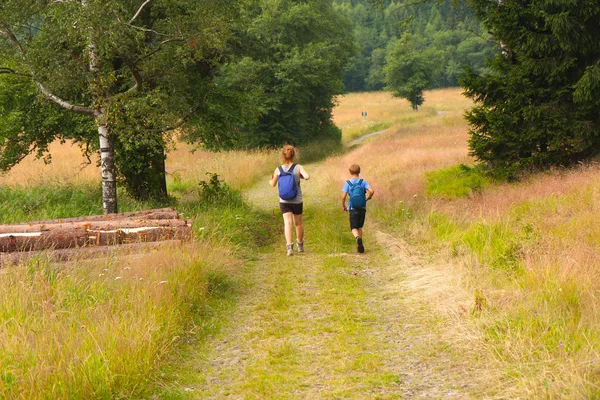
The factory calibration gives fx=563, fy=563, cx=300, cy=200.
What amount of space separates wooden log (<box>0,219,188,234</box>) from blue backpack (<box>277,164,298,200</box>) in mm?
1949

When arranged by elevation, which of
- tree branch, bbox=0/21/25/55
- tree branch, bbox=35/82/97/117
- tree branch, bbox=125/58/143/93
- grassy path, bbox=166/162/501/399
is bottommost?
grassy path, bbox=166/162/501/399

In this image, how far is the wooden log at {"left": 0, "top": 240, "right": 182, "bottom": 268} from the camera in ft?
23.9

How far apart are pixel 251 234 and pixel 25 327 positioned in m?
6.99

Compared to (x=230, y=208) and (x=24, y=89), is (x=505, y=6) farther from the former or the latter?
(x=24, y=89)

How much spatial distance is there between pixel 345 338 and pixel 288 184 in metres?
4.54

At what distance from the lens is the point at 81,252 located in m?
7.75

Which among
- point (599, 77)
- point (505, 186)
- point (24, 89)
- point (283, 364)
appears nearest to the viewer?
point (283, 364)

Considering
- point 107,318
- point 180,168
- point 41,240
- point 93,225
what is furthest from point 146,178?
point 107,318

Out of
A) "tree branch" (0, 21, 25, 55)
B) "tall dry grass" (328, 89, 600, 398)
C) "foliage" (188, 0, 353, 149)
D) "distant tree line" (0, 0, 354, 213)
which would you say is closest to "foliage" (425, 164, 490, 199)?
"tall dry grass" (328, 89, 600, 398)

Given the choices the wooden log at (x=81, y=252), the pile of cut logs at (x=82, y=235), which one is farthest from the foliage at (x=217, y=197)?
the wooden log at (x=81, y=252)

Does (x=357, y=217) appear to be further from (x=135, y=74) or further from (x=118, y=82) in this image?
(x=118, y=82)

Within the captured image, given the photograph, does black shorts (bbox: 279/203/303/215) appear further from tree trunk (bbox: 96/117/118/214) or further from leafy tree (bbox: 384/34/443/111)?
leafy tree (bbox: 384/34/443/111)

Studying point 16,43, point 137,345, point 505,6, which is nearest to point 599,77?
point 505,6

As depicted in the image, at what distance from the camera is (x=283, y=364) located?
5504 millimetres
